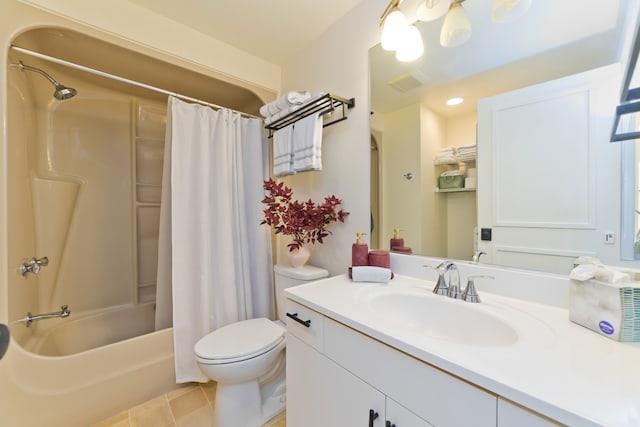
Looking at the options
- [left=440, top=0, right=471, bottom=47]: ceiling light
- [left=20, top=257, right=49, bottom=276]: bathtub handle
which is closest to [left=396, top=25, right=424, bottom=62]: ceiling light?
[left=440, top=0, right=471, bottom=47]: ceiling light

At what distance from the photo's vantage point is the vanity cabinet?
522 millimetres

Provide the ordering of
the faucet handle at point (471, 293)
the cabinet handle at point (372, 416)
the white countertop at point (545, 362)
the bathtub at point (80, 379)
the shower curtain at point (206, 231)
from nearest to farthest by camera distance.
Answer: the white countertop at point (545, 362) < the cabinet handle at point (372, 416) < the faucet handle at point (471, 293) < the bathtub at point (80, 379) < the shower curtain at point (206, 231)

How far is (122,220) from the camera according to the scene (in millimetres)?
1963

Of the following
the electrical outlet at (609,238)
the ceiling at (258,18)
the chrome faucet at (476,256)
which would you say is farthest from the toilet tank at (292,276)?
the ceiling at (258,18)

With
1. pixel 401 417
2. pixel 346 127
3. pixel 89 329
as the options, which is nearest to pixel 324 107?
pixel 346 127

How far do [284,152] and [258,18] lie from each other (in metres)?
0.82

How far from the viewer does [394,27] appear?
1.09 metres

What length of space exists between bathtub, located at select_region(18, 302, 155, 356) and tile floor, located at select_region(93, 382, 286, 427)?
0.59 m

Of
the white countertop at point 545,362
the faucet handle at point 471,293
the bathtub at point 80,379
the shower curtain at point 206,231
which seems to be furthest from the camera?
the shower curtain at point 206,231

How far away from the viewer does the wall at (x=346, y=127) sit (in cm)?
135

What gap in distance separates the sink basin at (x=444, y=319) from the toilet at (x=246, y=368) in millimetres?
573

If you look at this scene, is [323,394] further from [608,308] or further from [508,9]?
[508,9]

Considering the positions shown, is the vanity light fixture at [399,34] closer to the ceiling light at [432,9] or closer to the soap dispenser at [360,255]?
the ceiling light at [432,9]

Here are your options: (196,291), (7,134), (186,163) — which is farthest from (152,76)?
(196,291)
